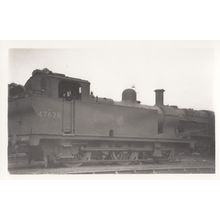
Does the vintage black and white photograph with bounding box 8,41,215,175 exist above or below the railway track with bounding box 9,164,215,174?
above

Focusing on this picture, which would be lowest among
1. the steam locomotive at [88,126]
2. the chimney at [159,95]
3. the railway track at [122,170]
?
the railway track at [122,170]

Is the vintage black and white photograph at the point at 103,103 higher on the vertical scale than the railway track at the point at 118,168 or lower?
higher

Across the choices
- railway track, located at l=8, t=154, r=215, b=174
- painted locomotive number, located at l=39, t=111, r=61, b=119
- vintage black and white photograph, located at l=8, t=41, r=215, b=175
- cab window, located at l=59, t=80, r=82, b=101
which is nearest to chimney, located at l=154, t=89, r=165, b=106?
vintage black and white photograph, located at l=8, t=41, r=215, b=175

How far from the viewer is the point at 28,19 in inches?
141

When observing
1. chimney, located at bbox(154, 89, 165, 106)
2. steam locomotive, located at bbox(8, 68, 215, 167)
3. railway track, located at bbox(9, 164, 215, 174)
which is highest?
chimney, located at bbox(154, 89, 165, 106)

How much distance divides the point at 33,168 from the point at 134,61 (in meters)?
1.30

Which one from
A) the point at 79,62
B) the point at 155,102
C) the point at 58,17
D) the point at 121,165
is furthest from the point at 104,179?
the point at 58,17

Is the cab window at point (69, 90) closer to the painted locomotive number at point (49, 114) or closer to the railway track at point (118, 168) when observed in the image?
the painted locomotive number at point (49, 114)

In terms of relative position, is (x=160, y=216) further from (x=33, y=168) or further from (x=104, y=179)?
(x=33, y=168)

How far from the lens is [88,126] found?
12.6ft

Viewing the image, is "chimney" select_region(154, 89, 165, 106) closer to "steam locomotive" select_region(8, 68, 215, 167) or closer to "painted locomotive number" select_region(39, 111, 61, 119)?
"steam locomotive" select_region(8, 68, 215, 167)

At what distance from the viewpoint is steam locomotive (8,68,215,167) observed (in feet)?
12.2

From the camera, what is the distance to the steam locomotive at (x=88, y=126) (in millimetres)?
3709

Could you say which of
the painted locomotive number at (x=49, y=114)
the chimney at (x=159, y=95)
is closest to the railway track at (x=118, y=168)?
the painted locomotive number at (x=49, y=114)
